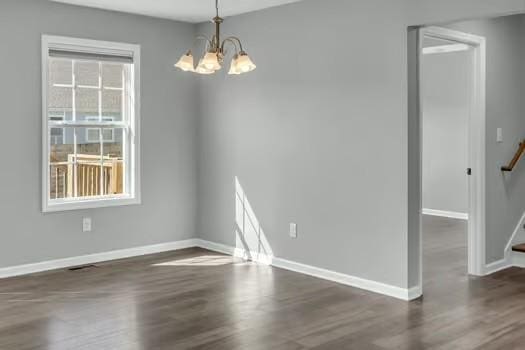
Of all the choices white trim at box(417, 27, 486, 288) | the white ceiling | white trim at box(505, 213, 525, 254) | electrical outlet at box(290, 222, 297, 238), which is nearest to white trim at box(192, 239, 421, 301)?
electrical outlet at box(290, 222, 297, 238)

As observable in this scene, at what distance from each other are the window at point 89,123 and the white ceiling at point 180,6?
1.22 ft

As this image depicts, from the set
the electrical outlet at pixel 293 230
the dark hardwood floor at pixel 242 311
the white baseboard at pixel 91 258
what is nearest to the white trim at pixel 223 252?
the white baseboard at pixel 91 258

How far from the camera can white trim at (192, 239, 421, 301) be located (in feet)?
15.2

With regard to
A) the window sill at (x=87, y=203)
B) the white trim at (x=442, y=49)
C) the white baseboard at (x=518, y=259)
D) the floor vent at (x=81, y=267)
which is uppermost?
the white trim at (x=442, y=49)

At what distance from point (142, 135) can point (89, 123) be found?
0.57m

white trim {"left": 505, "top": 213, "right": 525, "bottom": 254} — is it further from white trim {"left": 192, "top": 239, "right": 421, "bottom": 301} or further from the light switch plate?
white trim {"left": 192, "top": 239, "right": 421, "bottom": 301}

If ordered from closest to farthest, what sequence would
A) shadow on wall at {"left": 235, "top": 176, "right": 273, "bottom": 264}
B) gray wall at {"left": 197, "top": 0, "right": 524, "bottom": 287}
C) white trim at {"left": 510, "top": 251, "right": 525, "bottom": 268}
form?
gray wall at {"left": 197, "top": 0, "right": 524, "bottom": 287} < white trim at {"left": 510, "top": 251, "right": 525, "bottom": 268} < shadow on wall at {"left": 235, "top": 176, "right": 273, "bottom": 264}

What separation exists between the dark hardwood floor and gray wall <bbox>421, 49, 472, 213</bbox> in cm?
327

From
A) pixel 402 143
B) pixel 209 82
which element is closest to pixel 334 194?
pixel 402 143

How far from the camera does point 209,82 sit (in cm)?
641

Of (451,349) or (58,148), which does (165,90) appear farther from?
(451,349)

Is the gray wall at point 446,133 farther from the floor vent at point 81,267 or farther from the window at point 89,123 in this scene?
the floor vent at point 81,267

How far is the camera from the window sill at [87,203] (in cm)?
553

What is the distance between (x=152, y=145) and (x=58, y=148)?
3.23 ft
